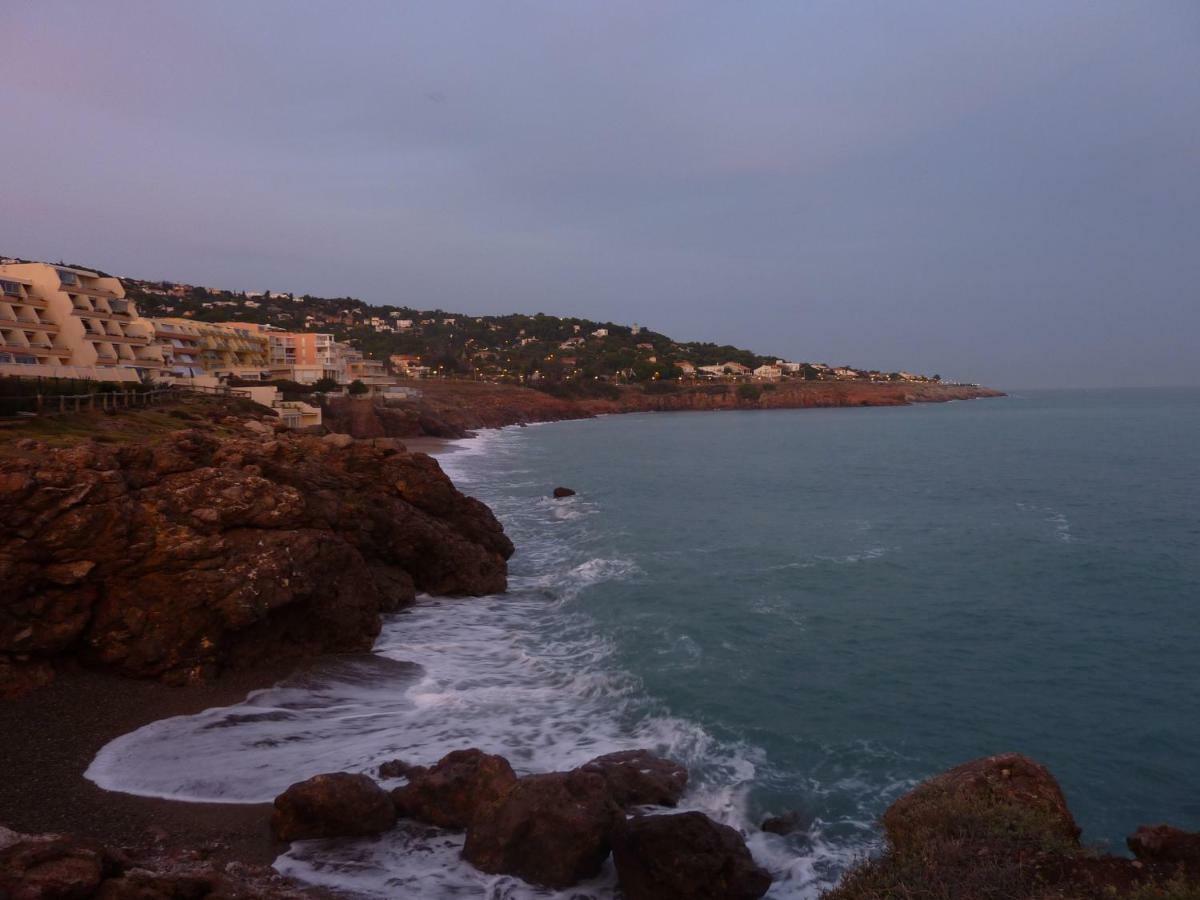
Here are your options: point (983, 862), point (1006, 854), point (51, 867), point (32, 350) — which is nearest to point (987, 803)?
point (1006, 854)

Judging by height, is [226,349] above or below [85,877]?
above

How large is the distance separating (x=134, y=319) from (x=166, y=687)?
2164 inches

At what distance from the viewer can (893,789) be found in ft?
35.5

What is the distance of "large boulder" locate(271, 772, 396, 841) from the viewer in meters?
8.81

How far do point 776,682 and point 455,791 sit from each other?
24.1ft

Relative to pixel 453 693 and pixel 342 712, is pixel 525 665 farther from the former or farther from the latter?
pixel 342 712

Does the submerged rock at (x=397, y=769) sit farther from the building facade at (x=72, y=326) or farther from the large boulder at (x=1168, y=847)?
the building facade at (x=72, y=326)

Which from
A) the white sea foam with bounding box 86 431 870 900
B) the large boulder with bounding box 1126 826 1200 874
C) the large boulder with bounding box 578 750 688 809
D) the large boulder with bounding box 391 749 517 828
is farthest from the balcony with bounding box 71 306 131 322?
the large boulder with bounding box 1126 826 1200 874

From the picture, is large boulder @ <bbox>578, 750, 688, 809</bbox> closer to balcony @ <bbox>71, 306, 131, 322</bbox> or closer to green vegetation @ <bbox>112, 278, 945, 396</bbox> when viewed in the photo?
balcony @ <bbox>71, 306, 131, 322</bbox>

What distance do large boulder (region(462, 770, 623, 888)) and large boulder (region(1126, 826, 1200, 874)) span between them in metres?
4.99

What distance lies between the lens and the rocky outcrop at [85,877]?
18.9ft

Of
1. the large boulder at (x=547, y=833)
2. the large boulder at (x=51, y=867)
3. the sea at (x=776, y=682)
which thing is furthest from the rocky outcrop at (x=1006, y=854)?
the large boulder at (x=51, y=867)

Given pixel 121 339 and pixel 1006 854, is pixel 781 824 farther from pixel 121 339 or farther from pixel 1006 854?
pixel 121 339

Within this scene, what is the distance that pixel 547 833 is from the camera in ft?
28.0
